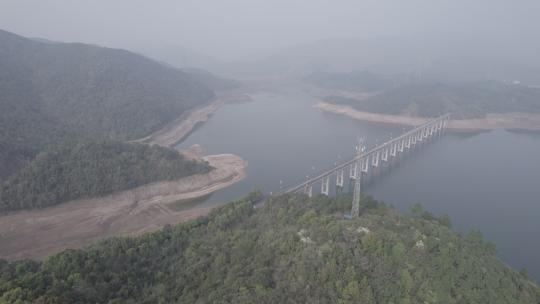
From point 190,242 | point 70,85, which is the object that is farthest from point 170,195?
point 70,85

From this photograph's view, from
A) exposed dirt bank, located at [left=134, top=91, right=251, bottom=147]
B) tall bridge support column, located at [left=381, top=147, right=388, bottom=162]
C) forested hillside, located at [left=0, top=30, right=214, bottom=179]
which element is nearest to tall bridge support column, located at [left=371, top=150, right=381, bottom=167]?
tall bridge support column, located at [left=381, top=147, right=388, bottom=162]

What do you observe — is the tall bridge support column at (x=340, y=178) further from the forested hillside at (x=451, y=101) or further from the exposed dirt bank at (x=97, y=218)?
the forested hillside at (x=451, y=101)

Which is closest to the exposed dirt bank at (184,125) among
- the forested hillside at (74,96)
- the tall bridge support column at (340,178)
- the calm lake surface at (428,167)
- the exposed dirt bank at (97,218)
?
the forested hillside at (74,96)

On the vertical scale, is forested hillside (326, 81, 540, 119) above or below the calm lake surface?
above

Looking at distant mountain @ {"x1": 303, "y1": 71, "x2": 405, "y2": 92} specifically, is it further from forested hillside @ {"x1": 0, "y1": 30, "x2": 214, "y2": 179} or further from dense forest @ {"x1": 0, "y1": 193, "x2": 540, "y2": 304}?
dense forest @ {"x1": 0, "y1": 193, "x2": 540, "y2": 304}

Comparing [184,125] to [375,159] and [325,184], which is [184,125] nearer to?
[375,159]

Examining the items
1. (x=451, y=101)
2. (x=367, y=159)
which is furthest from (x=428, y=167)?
(x=451, y=101)

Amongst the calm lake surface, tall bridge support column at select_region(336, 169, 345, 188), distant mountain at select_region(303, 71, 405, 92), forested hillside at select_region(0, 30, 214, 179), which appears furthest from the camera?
distant mountain at select_region(303, 71, 405, 92)
